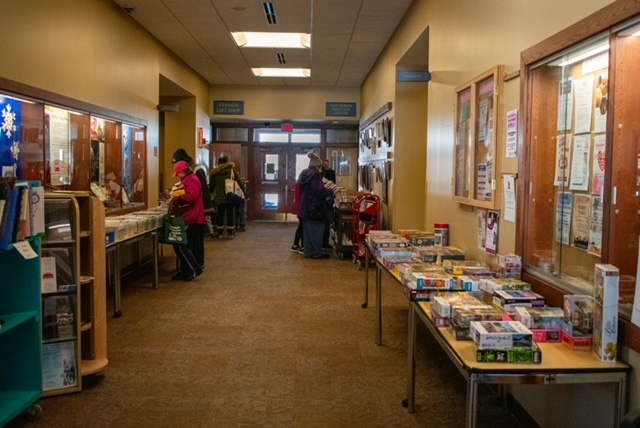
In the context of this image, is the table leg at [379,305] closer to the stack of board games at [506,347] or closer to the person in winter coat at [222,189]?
the stack of board games at [506,347]

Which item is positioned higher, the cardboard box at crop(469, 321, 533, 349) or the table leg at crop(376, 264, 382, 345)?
the cardboard box at crop(469, 321, 533, 349)

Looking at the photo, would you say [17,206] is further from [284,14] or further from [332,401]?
[284,14]

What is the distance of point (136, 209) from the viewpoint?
8.26 metres

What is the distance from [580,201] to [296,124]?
12511 mm

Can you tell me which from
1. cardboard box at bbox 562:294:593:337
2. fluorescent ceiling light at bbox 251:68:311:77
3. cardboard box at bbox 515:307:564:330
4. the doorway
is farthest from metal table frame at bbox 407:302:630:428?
the doorway

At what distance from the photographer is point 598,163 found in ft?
9.33

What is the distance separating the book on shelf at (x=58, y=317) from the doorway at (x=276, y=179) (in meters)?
11.9

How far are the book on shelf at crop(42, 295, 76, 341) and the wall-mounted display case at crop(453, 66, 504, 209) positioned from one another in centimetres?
292

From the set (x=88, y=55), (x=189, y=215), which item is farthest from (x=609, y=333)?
(x=88, y=55)

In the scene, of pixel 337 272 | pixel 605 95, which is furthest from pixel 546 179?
pixel 337 272

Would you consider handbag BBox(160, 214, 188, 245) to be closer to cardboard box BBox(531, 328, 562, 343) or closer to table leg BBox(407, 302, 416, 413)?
table leg BBox(407, 302, 416, 413)

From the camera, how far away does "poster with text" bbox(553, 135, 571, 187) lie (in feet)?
10.5

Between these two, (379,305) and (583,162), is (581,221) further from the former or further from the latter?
(379,305)

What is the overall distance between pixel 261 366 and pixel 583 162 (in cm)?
265
